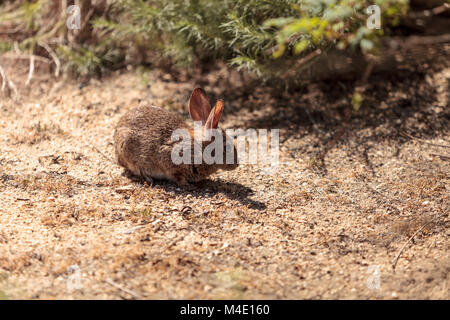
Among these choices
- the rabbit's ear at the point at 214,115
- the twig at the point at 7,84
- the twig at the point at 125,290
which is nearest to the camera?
the twig at the point at 125,290

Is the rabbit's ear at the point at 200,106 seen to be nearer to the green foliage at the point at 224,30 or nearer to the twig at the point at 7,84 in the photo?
the green foliage at the point at 224,30

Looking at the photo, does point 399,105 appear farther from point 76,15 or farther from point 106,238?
point 76,15

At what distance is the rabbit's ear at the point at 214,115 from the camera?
5016mm

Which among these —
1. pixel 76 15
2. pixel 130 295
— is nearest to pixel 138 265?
Answer: pixel 130 295

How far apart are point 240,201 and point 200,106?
115 centimetres

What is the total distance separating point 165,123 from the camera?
5465 millimetres

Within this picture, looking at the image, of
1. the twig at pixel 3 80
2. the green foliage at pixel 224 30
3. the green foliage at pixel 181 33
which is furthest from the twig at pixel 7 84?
the green foliage at pixel 224 30

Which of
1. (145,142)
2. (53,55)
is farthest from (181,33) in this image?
(53,55)

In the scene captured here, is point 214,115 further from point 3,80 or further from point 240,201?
point 3,80

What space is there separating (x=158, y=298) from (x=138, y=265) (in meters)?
0.42

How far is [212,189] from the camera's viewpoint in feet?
17.4

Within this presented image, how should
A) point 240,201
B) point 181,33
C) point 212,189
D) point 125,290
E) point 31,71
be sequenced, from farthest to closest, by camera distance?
point 31,71, point 181,33, point 212,189, point 240,201, point 125,290

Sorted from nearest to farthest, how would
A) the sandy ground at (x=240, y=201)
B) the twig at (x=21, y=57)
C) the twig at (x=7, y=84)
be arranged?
the sandy ground at (x=240, y=201), the twig at (x=7, y=84), the twig at (x=21, y=57)

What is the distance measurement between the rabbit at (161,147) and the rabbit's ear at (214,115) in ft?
0.05
